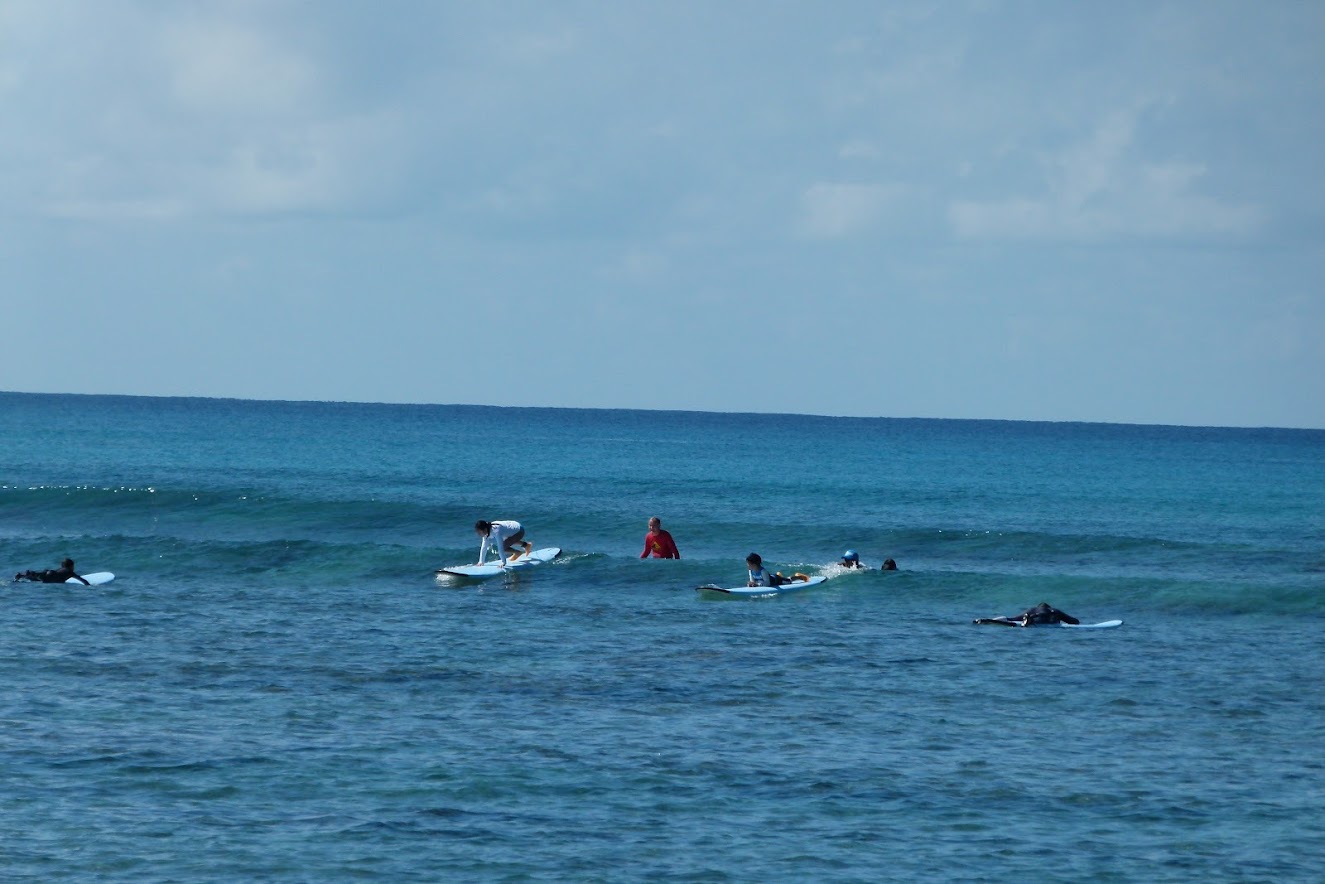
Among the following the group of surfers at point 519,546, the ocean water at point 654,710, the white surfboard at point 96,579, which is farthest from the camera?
the group of surfers at point 519,546

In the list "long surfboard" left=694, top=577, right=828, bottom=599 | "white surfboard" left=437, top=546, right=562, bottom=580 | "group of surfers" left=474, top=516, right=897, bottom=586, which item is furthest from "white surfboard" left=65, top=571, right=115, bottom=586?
"long surfboard" left=694, top=577, right=828, bottom=599

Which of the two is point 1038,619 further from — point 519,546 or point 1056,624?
point 519,546

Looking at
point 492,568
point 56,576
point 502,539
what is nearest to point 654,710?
point 492,568

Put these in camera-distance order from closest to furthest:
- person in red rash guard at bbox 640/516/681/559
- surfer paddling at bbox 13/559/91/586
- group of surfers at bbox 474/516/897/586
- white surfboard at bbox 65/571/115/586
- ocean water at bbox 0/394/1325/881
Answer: ocean water at bbox 0/394/1325/881
surfer paddling at bbox 13/559/91/586
white surfboard at bbox 65/571/115/586
group of surfers at bbox 474/516/897/586
person in red rash guard at bbox 640/516/681/559

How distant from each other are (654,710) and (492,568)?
16.1 metres

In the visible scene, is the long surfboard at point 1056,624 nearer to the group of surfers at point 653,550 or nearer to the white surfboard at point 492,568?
the group of surfers at point 653,550

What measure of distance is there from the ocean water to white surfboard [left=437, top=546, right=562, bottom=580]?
1030 millimetres

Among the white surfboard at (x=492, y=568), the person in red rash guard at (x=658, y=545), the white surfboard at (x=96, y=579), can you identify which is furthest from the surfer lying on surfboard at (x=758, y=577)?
the white surfboard at (x=96, y=579)

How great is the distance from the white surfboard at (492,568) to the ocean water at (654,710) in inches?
40.6

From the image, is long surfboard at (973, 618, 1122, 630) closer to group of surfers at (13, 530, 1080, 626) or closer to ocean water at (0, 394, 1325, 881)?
group of surfers at (13, 530, 1080, 626)

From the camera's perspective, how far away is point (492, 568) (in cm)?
3569

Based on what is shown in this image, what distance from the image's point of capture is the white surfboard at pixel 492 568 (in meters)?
35.2

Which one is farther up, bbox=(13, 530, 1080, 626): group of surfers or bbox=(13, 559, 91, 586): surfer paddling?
bbox=(13, 530, 1080, 626): group of surfers

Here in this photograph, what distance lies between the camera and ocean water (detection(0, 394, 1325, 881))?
47.1 feet
